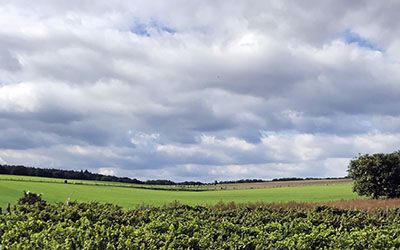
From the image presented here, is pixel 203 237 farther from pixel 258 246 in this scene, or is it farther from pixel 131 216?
pixel 131 216

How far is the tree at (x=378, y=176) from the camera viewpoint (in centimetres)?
4525

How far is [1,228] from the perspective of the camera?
36.7 feet

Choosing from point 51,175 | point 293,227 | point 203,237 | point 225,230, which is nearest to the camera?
point 203,237

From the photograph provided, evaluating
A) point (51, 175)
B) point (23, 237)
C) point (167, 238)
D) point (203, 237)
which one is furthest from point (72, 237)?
point (51, 175)

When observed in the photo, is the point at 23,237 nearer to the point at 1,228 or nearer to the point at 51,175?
the point at 1,228

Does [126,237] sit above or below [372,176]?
below

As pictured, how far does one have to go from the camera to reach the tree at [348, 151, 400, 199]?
45250 mm

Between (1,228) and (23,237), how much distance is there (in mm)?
1400

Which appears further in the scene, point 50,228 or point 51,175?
point 51,175

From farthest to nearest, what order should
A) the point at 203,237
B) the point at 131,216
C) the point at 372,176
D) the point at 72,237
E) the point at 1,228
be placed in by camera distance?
the point at 372,176 → the point at 131,216 → the point at 1,228 → the point at 203,237 → the point at 72,237

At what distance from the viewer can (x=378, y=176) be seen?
1788 inches

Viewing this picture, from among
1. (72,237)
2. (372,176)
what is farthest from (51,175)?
(72,237)

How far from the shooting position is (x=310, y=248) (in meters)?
10.6

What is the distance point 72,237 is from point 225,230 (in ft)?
11.7
